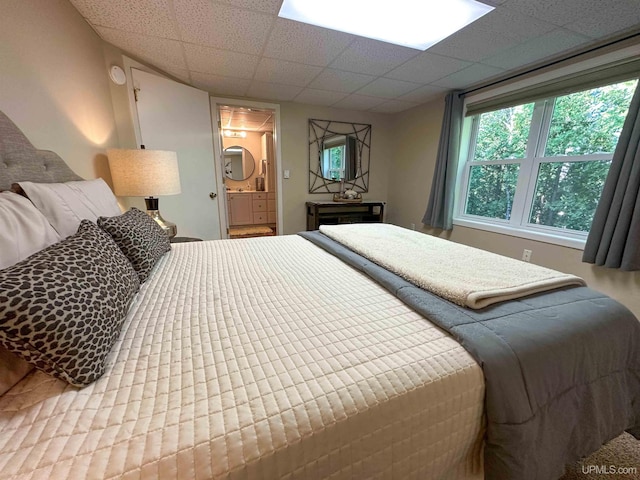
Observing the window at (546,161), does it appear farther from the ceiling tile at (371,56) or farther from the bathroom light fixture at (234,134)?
the bathroom light fixture at (234,134)

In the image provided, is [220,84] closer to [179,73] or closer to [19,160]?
[179,73]

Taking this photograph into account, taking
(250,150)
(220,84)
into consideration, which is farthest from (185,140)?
(250,150)

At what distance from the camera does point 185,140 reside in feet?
9.04

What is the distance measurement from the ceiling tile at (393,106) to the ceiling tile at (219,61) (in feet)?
6.06

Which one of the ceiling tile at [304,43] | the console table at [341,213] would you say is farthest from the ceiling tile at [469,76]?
the console table at [341,213]

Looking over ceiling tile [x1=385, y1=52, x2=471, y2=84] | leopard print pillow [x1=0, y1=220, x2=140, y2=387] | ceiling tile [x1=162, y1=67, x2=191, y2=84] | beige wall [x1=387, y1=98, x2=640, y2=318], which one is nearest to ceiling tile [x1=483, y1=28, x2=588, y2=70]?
ceiling tile [x1=385, y1=52, x2=471, y2=84]

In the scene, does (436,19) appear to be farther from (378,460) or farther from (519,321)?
(378,460)

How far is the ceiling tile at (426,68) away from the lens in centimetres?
219

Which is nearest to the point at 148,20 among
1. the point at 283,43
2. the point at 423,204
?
the point at 283,43

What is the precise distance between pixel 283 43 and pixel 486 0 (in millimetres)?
1328

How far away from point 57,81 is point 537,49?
3279mm

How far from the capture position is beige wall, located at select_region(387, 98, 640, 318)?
6.46ft

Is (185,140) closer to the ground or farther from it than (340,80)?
closer to the ground

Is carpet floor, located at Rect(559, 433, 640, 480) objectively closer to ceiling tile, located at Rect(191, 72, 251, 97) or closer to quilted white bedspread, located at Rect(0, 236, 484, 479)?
→ quilted white bedspread, located at Rect(0, 236, 484, 479)
